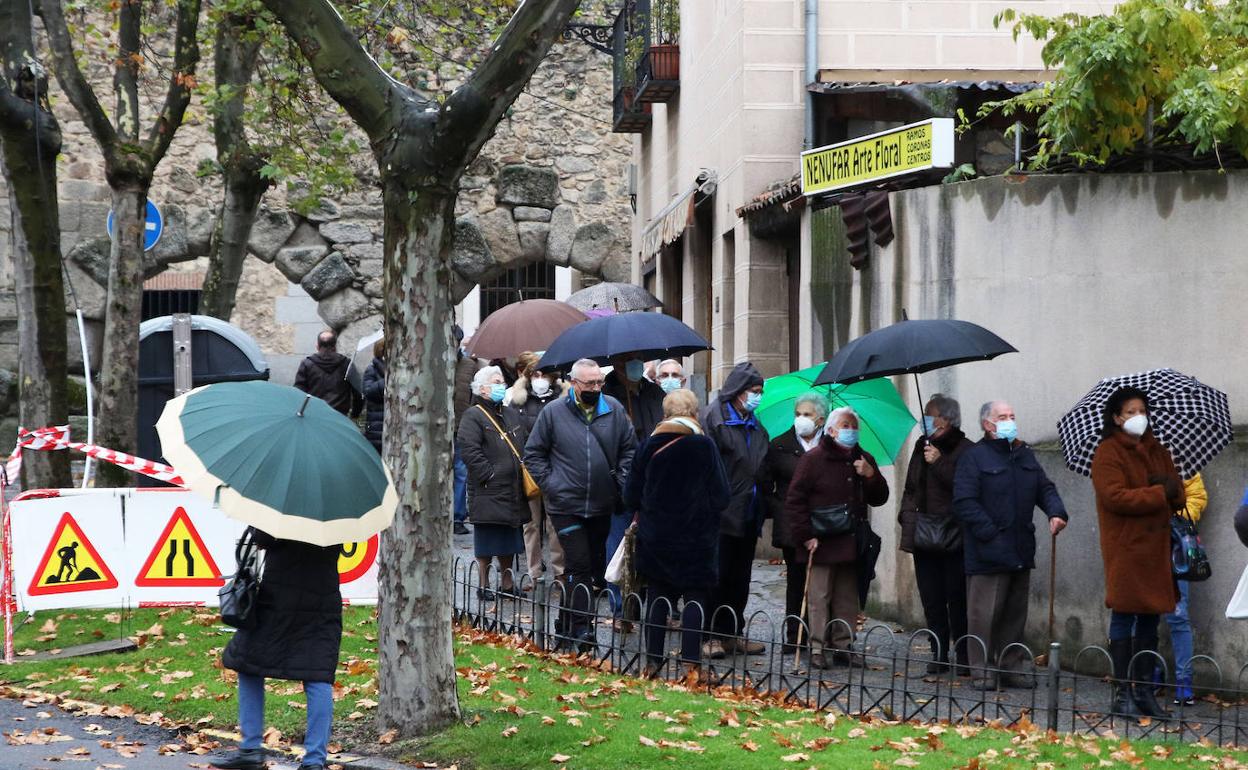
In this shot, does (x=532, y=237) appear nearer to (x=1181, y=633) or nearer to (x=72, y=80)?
(x=72, y=80)

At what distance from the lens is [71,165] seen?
24625 mm

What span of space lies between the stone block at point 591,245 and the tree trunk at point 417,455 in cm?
1724

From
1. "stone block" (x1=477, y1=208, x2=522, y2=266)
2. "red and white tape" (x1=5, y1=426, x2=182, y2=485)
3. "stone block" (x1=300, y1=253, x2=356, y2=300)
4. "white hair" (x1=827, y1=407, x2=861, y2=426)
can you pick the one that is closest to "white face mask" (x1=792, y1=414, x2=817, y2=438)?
"white hair" (x1=827, y1=407, x2=861, y2=426)

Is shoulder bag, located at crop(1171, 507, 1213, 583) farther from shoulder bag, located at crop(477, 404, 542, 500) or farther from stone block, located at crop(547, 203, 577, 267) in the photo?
stone block, located at crop(547, 203, 577, 267)

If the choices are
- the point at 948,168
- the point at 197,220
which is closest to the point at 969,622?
the point at 948,168

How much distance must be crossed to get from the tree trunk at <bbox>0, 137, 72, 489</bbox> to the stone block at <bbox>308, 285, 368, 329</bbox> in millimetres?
11138

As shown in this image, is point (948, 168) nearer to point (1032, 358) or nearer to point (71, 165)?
point (1032, 358)

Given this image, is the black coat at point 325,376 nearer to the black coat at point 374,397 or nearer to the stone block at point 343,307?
the black coat at point 374,397

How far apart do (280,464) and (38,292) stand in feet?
22.8

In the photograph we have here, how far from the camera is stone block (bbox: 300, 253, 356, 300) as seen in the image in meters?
24.7

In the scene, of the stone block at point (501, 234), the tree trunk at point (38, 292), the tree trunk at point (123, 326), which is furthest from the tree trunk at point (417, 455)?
the stone block at point (501, 234)

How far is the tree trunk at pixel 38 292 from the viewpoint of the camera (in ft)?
43.4

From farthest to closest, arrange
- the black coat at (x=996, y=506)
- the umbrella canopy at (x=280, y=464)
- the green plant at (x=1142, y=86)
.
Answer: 1. the green plant at (x=1142, y=86)
2. the black coat at (x=996, y=506)
3. the umbrella canopy at (x=280, y=464)

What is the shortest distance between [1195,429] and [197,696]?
5.55 metres
